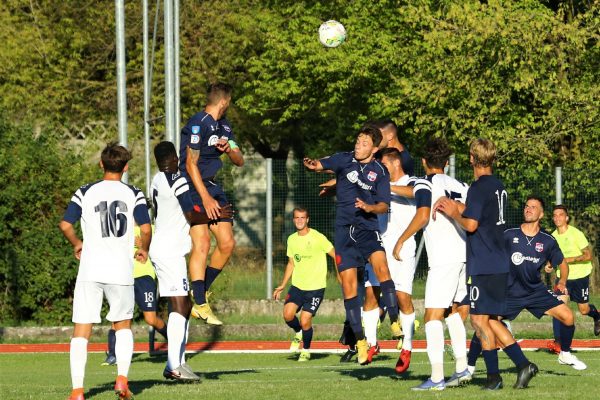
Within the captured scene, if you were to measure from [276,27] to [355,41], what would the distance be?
13.6 ft

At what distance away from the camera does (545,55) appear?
89.8 ft

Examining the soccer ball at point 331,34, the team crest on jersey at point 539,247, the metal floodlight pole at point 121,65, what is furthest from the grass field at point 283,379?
the soccer ball at point 331,34

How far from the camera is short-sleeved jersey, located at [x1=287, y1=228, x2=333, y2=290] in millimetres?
19969

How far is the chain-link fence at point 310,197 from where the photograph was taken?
2428 cm

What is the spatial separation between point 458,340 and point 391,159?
9.80 feet

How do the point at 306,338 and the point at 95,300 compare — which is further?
the point at 306,338

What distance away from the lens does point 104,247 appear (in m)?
12.0

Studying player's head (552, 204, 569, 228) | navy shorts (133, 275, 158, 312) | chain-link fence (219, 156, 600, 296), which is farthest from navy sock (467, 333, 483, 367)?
chain-link fence (219, 156, 600, 296)

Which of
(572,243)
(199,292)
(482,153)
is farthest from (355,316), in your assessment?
(572,243)

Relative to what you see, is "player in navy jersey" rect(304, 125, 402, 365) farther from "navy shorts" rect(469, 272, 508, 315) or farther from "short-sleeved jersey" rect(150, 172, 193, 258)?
"navy shorts" rect(469, 272, 508, 315)

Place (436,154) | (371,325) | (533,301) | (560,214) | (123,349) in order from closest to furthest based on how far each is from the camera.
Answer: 1. (123,349)
2. (436,154)
3. (371,325)
4. (533,301)
5. (560,214)

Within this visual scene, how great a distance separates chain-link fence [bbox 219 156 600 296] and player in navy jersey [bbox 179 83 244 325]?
1025cm

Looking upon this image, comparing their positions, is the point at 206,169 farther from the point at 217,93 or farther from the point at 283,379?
the point at 283,379

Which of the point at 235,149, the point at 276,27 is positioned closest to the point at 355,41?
the point at 276,27
